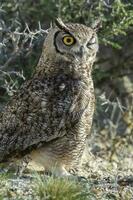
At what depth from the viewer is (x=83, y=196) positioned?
4.97 metres

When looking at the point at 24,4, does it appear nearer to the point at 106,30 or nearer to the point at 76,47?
the point at 106,30

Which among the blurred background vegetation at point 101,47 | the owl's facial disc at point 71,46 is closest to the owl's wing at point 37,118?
the owl's facial disc at point 71,46

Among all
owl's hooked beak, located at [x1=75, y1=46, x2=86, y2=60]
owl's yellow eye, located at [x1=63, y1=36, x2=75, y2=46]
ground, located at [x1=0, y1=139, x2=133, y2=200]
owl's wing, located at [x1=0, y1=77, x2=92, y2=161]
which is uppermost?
owl's yellow eye, located at [x1=63, y1=36, x2=75, y2=46]

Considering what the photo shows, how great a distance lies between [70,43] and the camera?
622 cm

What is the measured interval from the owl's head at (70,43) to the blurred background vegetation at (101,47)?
61 centimetres

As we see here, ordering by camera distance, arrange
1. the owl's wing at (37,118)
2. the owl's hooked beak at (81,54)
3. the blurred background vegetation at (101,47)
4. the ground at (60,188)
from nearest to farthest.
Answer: the ground at (60,188) < the owl's wing at (37,118) < the owl's hooked beak at (81,54) < the blurred background vegetation at (101,47)

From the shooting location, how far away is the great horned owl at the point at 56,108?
19.3ft

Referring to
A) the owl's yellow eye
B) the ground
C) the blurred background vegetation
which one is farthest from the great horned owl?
the blurred background vegetation

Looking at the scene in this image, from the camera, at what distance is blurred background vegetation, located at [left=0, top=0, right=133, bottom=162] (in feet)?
25.4

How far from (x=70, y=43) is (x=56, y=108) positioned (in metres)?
0.64

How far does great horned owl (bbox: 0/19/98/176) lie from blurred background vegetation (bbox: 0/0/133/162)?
2.33ft

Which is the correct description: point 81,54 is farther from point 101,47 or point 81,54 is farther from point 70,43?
point 101,47

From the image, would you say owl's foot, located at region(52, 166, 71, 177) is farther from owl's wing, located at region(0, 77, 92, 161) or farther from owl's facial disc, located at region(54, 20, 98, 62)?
owl's facial disc, located at region(54, 20, 98, 62)

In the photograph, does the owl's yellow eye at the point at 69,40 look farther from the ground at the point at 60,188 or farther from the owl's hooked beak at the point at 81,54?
the ground at the point at 60,188
